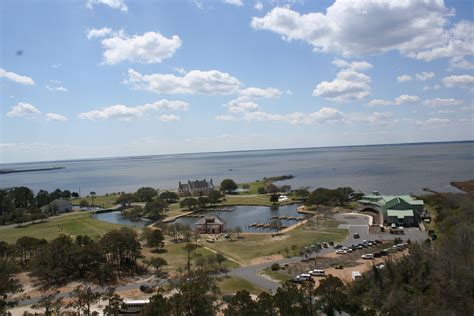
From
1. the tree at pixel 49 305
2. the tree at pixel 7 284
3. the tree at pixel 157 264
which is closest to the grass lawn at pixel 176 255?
the tree at pixel 157 264

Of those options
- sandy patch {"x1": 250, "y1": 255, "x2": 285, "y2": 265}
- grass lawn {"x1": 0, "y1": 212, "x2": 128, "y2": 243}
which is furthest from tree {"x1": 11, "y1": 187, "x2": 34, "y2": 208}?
sandy patch {"x1": 250, "y1": 255, "x2": 285, "y2": 265}

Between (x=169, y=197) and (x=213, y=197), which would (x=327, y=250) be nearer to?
(x=213, y=197)

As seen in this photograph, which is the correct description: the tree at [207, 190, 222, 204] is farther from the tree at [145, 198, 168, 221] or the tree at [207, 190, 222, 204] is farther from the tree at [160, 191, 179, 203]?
the tree at [145, 198, 168, 221]

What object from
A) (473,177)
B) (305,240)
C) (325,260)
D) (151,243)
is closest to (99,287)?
(151,243)

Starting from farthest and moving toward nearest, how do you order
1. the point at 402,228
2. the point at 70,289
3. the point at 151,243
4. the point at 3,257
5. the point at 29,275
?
the point at 402,228, the point at 151,243, the point at 3,257, the point at 29,275, the point at 70,289

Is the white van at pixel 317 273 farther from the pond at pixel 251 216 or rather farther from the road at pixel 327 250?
the pond at pixel 251 216

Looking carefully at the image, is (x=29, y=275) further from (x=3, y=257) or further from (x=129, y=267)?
(x=129, y=267)
